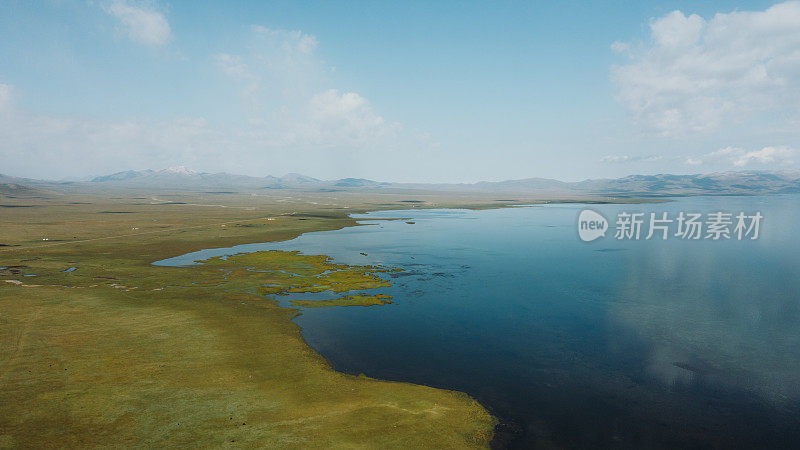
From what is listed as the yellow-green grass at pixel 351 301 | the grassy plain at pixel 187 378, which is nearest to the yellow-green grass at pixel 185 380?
the grassy plain at pixel 187 378

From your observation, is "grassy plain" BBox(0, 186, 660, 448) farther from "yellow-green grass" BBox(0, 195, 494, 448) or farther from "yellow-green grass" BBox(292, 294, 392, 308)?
"yellow-green grass" BBox(292, 294, 392, 308)

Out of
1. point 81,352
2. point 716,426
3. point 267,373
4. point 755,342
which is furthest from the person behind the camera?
point 755,342

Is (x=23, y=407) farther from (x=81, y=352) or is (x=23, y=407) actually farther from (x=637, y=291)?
(x=637, y=291)

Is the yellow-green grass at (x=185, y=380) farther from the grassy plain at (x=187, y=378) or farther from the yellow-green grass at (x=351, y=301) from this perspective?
the yellow-green grass at (x=351, y=301)

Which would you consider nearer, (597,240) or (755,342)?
(755,342)

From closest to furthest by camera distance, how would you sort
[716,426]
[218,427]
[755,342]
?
[218,427]
[716,426]
[755,342]

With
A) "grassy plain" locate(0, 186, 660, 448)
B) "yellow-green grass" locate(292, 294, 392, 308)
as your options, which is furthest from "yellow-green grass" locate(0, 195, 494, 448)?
"yellow-green grass" locate(292, 294, 392, 308)

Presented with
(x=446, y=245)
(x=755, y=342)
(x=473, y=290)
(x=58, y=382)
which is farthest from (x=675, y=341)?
(x=446, y=245)
